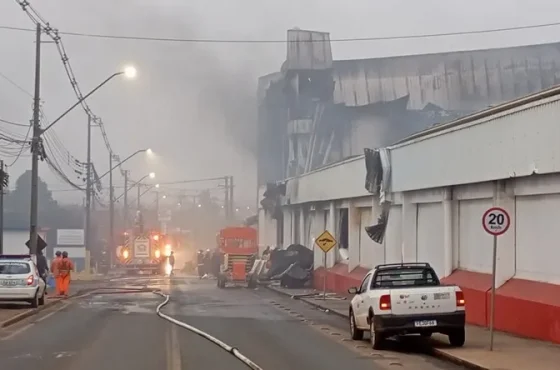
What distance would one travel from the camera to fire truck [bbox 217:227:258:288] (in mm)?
47094

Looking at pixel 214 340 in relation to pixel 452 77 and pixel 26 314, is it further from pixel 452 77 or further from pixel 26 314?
pixel 452 77

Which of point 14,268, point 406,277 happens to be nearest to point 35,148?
point 14,268

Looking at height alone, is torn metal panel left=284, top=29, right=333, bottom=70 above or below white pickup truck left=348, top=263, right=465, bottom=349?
above

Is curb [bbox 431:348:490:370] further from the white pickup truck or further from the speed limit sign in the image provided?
the speed limit sign

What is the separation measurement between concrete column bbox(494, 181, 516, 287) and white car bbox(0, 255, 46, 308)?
14.2 m

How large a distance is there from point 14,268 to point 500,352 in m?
17.0

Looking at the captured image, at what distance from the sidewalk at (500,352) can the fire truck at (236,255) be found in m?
26.3

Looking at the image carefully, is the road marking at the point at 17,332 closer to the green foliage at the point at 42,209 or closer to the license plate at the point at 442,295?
the license plate at the point at 442,295

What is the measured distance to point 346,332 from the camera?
21797mm

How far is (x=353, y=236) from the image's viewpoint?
39.4 meters

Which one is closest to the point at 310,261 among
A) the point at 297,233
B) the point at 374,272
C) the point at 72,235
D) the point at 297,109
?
the point at 297,233

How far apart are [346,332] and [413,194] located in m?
8.98

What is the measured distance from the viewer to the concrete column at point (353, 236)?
3906 cm

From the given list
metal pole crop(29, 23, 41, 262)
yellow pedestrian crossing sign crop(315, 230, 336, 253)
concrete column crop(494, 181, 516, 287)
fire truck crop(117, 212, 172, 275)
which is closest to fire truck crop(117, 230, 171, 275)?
fire truck crop(117, 212, 172, 275)
